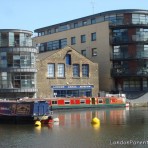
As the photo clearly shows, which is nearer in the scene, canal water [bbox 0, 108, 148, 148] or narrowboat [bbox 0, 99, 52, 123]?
canal water [bbox 0, 108, 148, 148]

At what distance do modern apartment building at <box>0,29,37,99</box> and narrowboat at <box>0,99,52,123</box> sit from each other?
16.3 meters

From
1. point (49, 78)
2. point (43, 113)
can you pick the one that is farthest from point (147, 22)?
point (43, 113)

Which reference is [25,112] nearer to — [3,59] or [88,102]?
[3,59]

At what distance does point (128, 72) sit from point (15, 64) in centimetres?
2092

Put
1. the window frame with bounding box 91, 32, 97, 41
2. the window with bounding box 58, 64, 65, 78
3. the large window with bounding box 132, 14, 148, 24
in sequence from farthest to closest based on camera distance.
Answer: the window frame with bounding box 91, 32, 97, 41 < the large window with bounding box 132, 14, 148, 24 < the window with bounding box 58, 64, 65, 78

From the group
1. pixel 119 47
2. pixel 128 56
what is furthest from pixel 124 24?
pixel 128 56

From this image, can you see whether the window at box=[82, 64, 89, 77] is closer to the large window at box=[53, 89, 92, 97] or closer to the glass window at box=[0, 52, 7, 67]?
the large window at box=[53, 89, 92, 97]

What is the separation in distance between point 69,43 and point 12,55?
21624 mm

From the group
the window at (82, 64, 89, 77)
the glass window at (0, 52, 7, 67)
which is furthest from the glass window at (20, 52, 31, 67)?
the window at (82, 64, 89, 77)

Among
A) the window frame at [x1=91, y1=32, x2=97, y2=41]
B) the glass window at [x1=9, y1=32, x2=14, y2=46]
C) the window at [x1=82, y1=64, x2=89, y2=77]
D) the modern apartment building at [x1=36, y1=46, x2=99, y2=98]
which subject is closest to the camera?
the glass window at [x1=9, y1=32, x2=14, y2=46]

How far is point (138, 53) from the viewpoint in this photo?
7019cm

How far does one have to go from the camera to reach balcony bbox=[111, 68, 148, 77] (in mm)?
69875

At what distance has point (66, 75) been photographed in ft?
217

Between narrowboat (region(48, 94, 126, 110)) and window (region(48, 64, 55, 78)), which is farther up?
window (region(48, 64, 55, 78))
